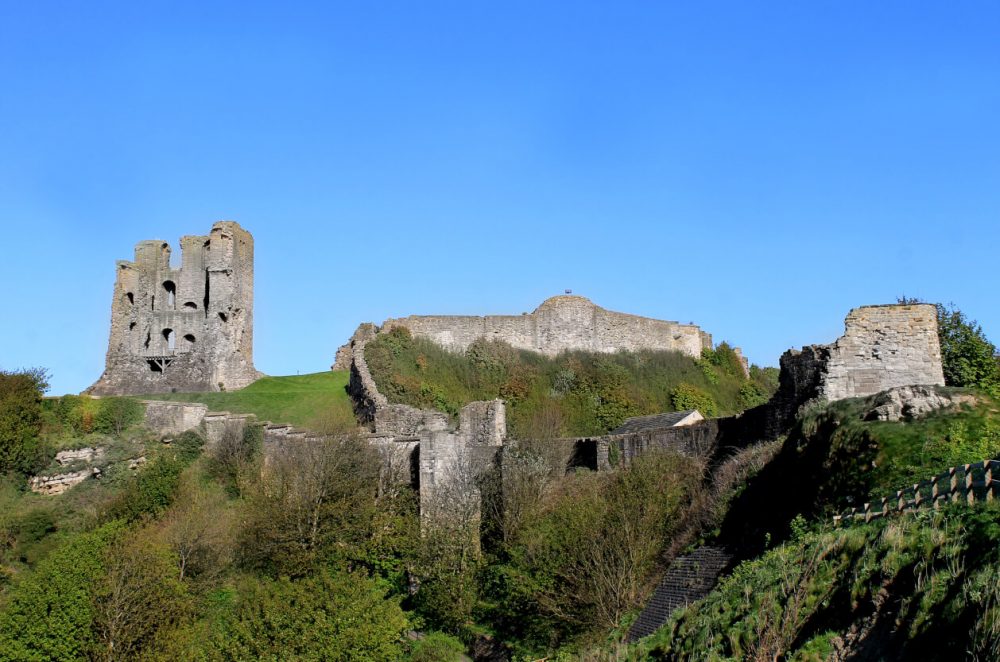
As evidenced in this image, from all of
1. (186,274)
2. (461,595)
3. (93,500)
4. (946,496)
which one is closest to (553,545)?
(461,595)

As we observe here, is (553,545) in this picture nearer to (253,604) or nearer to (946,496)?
(253,604)

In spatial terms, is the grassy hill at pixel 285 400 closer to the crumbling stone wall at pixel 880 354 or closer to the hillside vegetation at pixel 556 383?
the hillside vegetation at pixel 556 383

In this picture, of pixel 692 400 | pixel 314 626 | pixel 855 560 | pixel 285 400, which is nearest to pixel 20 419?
pixel 285 400

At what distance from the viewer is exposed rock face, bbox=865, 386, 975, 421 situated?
15750mm

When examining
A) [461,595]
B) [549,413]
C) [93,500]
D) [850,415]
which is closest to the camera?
[850,415]

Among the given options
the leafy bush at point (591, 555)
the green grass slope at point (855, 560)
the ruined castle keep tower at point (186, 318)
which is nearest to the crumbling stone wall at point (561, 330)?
the ruined castle keep tower at point (186, 318)

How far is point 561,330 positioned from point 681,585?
25.3 meters

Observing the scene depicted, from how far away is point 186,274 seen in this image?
42469mm

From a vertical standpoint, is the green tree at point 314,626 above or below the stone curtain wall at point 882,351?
below

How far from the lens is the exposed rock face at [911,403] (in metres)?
15.8

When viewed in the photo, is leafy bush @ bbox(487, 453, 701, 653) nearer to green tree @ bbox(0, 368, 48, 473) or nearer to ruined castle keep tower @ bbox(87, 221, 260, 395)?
green tree @ bbox(0, 368, 48, 473)

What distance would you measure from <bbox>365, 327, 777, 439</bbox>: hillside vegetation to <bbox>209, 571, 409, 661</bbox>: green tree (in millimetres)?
11565

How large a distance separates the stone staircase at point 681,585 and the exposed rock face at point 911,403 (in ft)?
11.4

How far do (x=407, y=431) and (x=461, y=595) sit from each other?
8.52 metres
